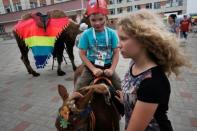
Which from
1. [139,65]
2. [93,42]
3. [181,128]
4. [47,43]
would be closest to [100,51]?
[93,42]

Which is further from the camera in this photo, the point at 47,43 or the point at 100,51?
the point at 47,43

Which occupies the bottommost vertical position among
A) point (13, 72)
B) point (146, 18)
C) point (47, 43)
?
point (13, 72)

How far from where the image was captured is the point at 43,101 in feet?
14.1

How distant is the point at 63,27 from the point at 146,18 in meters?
4.51

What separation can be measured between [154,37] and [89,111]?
64 centimetres

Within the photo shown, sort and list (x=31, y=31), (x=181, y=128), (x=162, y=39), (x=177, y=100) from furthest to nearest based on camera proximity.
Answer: (x=31, y=31), (x=177, y=100), (x=181, y=128), (x=162, y=39)

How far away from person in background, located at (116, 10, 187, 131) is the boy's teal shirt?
3.66 ft

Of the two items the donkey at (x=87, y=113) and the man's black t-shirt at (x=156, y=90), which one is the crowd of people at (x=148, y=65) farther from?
the donkey at (x=87, y=113)

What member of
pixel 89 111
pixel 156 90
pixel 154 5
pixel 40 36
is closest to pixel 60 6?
pixel 154 5

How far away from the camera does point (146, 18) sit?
1.25m

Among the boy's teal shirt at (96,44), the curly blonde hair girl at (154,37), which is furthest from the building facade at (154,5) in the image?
the curly blonde hair girl at (154,37)

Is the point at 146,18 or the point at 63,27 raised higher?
the point at 146,18

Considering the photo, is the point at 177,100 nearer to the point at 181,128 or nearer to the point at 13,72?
the point at 181,128

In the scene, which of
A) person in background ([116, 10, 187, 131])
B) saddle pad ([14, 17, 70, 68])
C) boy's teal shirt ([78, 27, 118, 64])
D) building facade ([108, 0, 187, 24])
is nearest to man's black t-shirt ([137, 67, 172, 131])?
person in background ([116, 10, 187, 131])
